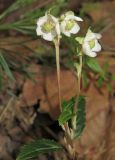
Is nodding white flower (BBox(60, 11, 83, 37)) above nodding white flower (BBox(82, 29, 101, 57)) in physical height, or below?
above

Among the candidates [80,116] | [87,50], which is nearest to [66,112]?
[80,116]

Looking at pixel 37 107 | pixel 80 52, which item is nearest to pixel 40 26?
pixel 80 52

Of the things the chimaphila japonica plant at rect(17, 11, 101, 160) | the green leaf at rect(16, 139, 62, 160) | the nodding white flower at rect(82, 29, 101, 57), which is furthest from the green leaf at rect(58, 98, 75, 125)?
the nodding white flower at rect(82, 29, 101, 57)

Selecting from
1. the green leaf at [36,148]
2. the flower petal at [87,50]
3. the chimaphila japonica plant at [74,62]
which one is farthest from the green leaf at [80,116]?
the flower petal at [87,50]

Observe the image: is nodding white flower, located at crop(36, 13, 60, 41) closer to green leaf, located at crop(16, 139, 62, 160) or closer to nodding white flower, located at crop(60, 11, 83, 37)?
nodding white flower, located at crop(60, 11, 83, 37)

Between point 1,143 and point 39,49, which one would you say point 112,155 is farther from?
point 39,49

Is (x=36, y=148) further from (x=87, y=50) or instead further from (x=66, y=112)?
(x=87, y=50)
